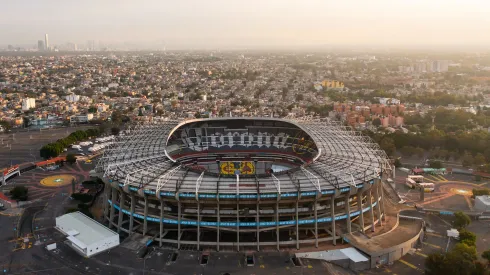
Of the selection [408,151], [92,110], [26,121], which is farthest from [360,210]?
[92,110]

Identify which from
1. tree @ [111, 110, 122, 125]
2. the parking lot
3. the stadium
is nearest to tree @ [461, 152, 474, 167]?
the parking lot

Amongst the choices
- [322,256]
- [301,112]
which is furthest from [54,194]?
[301,112]

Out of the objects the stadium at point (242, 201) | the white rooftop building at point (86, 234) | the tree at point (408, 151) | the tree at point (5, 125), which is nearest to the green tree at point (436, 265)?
the stadium at point (242, 201)

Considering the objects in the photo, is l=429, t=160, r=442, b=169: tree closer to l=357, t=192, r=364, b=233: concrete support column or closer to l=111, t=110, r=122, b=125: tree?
l=357, t=192, r=364, b=233: concrete support column

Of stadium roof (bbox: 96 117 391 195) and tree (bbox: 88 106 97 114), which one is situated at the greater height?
stadium roof (bbox: 96 117 391 195)

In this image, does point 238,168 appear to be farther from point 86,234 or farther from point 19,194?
point 19,194
